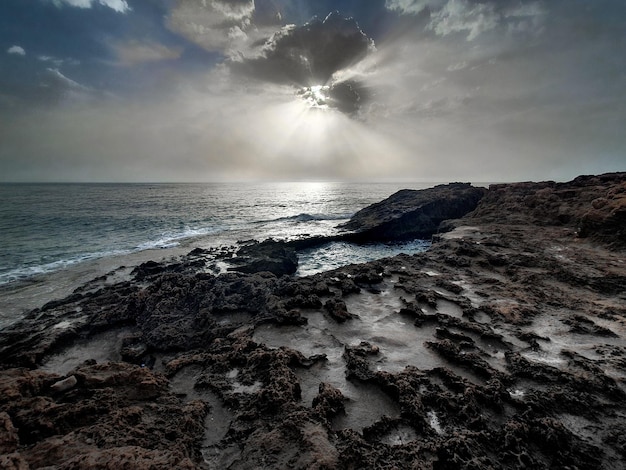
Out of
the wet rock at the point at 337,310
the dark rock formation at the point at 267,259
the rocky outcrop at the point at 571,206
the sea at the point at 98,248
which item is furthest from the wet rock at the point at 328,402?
the rocky outcrop at the point at 571,206

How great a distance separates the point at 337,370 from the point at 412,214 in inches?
1163

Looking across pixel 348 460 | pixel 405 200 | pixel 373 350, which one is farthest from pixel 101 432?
pixel 405 200

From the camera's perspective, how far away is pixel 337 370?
279 inches

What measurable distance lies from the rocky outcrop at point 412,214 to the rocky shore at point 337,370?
52.9 feet

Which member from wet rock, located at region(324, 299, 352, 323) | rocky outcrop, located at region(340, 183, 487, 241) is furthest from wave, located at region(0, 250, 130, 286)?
rocky outcrop, located at region(340, 183, 487, 241)

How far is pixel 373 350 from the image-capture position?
7723 mm

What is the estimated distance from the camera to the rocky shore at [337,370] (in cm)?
450

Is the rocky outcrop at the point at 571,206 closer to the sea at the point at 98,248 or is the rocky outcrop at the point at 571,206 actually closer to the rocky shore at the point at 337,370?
the rocky shore at the point at 337,370

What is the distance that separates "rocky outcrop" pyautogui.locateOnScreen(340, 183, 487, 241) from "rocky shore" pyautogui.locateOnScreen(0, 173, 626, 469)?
1611cm

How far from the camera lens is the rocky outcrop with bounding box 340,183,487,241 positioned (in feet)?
104

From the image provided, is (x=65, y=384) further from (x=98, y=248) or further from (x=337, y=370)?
(x=98, y=248)

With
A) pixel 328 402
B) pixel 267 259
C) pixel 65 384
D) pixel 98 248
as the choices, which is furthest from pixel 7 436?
pixel 98 248

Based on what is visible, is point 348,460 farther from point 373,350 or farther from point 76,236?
point 76,236

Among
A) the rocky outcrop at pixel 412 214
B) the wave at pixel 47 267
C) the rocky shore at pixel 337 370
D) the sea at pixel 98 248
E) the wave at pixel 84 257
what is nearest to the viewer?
the rocky shore at pixel 337 370
